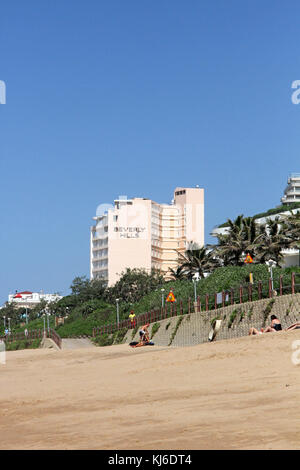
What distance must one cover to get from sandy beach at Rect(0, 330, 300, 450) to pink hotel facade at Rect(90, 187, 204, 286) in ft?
418

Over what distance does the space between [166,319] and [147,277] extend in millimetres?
59082

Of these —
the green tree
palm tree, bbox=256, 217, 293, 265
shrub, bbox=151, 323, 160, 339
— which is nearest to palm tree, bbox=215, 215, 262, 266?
palm tree, bbox=256, 217, 293, 265

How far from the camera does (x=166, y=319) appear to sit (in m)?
45.3

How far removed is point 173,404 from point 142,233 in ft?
458

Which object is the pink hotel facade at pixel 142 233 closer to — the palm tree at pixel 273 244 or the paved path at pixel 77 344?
the palm tree at pixel 273 244

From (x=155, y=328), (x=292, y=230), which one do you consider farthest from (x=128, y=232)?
(x=155, y=328)

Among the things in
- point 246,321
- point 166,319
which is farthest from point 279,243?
point 246,321

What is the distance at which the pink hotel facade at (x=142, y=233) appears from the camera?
14925cm

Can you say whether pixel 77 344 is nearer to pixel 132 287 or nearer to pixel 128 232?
pixel 132 287

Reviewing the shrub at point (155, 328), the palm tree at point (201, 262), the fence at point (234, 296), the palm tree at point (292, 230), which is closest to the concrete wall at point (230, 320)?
Result: the shrub at point (155, 328)

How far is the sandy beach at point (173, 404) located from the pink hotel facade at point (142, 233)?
5012 inches

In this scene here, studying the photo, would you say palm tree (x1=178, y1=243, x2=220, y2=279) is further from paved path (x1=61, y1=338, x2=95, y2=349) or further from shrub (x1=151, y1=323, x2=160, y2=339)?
shrub (x1=151, y1=323, x2=160, y2=339)
